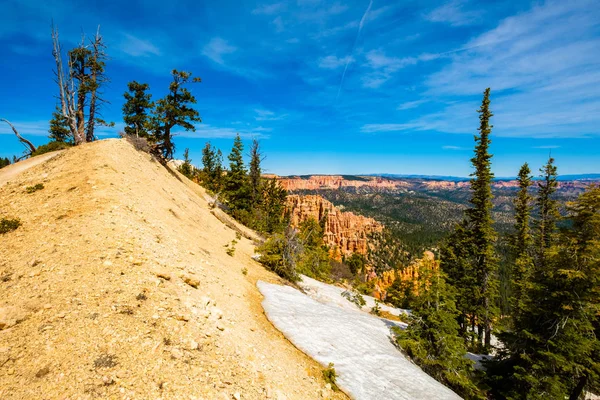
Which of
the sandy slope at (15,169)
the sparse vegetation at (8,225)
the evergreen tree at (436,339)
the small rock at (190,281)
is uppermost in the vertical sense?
the sandy slope at (15,169)

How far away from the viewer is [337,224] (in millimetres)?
140125

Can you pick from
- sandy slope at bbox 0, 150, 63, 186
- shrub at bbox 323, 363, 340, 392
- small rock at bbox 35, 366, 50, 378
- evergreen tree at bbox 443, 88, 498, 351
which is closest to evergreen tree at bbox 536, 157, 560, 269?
evergreen tree at bbox 443, 88, 498, 351

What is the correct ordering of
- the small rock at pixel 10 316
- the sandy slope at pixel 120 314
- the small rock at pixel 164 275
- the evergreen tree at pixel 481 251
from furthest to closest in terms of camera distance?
the evergreen tree at pixel 481 251 → the small rock at pixel 164 275 → the small rock at pixel 10 316 → the sandy slope at pixel 120 314

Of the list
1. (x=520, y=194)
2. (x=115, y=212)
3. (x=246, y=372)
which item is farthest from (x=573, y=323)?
(x=520, y=194)

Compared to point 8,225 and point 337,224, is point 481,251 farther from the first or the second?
point 337,224

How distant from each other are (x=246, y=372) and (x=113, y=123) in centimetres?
2790

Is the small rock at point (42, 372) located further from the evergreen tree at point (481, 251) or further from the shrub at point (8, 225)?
the evergreen tree at point (481, 251)

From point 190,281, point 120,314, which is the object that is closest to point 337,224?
point 190,281

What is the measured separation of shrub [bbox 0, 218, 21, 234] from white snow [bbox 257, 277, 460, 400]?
8.68 m

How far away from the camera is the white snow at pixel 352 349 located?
726cm

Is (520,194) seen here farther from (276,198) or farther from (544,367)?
(276,198)

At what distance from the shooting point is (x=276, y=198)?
5531 centimetres

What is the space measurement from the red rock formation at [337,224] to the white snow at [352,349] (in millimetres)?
111318

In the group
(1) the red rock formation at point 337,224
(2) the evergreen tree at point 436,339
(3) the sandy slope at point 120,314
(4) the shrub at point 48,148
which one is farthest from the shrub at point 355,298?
(1) the red rock formation at point 337,224
